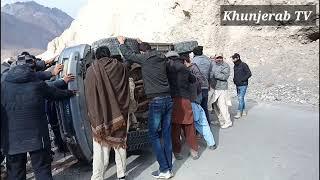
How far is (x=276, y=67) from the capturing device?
18.1 m

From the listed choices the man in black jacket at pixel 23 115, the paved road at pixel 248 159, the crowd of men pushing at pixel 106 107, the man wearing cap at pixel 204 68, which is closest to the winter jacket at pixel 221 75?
the man wearing cap at pixel 204 68

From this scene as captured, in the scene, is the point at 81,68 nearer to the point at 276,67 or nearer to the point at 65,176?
the point at 65,176

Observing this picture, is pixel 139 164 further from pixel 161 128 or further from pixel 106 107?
pixel 106 107

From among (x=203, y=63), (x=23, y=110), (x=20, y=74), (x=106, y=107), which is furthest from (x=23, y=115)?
(x=203, y=63)

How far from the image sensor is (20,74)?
→ 4.44 meters

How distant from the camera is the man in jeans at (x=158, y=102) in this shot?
17.5 ft

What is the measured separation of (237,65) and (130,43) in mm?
4265

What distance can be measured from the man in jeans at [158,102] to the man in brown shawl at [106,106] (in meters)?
0.33

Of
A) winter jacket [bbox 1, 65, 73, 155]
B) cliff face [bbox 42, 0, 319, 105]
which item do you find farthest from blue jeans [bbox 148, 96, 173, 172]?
cliff face [bbox 42, 0, 319, 105]

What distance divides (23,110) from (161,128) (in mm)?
1784

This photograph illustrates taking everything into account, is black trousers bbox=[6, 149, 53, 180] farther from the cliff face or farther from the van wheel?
the cliff face

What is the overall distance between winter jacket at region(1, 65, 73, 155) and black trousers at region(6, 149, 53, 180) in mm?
127

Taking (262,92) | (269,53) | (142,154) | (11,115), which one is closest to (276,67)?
(269,53)

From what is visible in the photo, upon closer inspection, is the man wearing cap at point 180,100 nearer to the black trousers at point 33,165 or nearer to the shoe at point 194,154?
the shoe at point 194,154
